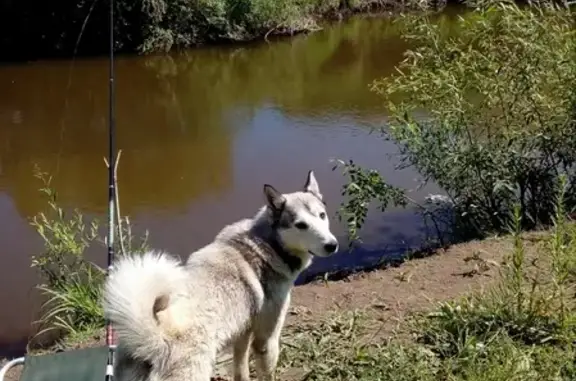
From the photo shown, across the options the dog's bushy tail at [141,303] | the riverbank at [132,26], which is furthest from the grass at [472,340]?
the riverbank at [132,26]

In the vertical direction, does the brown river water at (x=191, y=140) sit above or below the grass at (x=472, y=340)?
below

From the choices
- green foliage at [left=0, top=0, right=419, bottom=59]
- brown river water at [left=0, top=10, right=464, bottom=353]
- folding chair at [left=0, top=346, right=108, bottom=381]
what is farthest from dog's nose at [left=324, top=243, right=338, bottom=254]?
green foliage at [left=0, top=0, right=419, bottom=59]

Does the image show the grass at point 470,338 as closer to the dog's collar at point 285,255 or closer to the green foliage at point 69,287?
the dog's collar at point 285,255

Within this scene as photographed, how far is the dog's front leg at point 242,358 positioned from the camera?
374 centimetres

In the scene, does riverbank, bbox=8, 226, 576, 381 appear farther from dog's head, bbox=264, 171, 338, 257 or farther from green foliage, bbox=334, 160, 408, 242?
green foliage, bbox=334, 160, 408, 242

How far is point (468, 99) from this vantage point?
629cm

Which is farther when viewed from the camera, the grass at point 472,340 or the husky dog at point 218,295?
the grass at point 472,340

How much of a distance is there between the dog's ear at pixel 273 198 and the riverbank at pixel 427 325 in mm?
813

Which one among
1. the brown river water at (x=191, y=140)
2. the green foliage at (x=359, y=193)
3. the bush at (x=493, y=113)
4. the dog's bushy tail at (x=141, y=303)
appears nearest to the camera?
the dog's bushy tail at (x=141, y=303)

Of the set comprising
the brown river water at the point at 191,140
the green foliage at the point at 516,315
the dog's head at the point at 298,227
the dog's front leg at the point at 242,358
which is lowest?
the brown river water at the point at 191,140

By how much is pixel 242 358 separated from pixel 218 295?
0.57 meters

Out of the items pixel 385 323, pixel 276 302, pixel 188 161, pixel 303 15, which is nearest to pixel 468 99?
pixel 385 323

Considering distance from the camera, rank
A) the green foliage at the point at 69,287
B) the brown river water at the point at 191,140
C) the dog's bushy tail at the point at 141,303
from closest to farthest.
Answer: the dog's bushy tail at the point at 141,303 < the green foliage at the point at 69,287 < the brown river water at the point at 191,140

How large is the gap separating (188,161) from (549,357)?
7.46m
